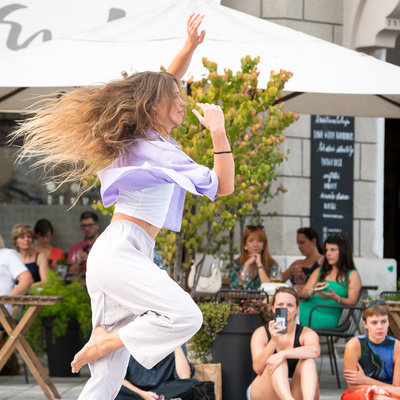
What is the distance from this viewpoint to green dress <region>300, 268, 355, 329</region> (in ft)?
24.8

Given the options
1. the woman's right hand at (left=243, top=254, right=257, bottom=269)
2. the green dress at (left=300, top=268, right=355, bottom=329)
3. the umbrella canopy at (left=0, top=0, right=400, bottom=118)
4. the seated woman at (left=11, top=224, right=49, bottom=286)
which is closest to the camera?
the umbrella canopy at (left=0, top=0, right=400, bottom=118)

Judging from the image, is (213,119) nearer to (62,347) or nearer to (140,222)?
(140,222)

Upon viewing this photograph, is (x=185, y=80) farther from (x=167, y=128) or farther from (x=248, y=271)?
(x=167, y=128)

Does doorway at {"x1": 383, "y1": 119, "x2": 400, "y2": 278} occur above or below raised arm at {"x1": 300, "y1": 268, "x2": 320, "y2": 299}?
above

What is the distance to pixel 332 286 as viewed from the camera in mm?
7695

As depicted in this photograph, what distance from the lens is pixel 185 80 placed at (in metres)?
6.38

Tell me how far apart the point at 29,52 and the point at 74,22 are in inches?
107

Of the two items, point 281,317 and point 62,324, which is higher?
point 281,317

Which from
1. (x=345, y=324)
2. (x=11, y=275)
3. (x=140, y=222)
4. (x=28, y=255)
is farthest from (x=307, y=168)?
(x=140, y=222)

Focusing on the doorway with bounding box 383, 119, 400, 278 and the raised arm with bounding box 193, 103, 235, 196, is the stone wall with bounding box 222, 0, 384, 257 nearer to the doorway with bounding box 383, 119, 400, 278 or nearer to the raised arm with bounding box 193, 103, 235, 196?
the doorway with bounding box 383, 119, 400, 278

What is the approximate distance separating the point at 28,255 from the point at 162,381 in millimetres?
2998

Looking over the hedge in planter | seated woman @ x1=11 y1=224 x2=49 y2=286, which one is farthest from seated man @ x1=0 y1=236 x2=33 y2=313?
seated woman @ x1=11 y1=224 x2=49 y2=286

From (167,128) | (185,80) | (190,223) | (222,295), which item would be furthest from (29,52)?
(167,128)

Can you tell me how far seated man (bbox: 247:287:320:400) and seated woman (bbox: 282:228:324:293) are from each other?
2.28m
